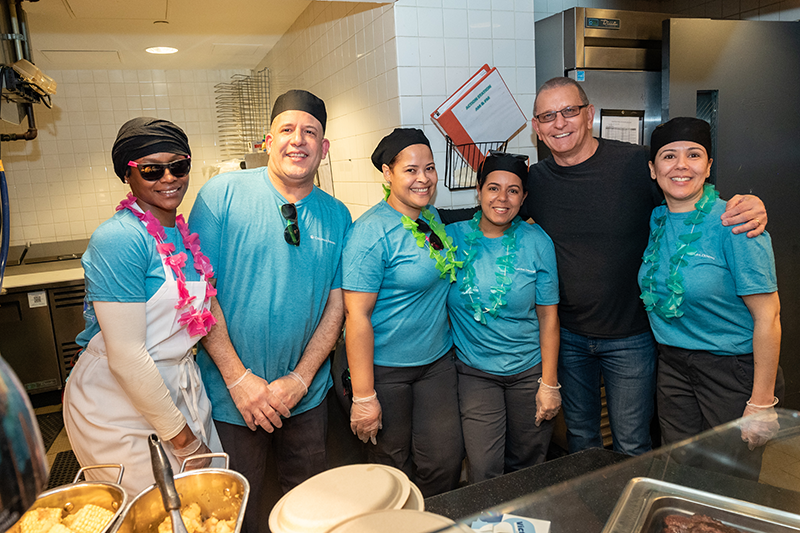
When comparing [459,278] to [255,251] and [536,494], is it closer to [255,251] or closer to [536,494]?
[255,251]

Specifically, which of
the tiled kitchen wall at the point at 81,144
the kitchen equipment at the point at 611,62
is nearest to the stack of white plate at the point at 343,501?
the kitchen equipment at the point at 611,62

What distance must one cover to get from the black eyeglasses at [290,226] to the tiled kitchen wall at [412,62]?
0.89m

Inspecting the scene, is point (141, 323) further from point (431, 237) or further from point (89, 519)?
point (431, 237)

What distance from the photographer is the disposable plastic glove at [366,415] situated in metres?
2.10

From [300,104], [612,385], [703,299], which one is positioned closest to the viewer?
[703,299]

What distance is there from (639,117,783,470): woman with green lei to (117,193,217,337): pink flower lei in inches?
64.1

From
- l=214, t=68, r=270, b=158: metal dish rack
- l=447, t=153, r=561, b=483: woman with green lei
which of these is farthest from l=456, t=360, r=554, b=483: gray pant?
l=214, t=68, r=270, b=158: metal dish rack

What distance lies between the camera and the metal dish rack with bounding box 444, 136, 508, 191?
2727mm

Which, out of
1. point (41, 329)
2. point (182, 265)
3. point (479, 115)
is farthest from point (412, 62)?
point (41, 329)

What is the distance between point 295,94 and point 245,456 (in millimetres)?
1395

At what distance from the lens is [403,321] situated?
83.7 inches

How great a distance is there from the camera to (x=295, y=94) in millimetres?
2029

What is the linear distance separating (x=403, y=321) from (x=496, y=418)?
578 millimetres

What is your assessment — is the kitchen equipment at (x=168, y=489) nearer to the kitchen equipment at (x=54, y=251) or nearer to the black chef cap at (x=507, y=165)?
the black chef cap at (x=507, y=165)
